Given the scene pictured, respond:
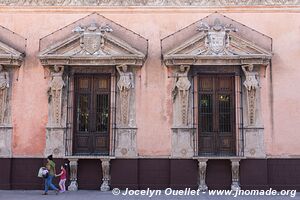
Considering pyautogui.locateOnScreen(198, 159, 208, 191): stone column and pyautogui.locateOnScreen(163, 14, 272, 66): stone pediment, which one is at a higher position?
pyautogui.locateOnScreen(163, 14, 272, 66): stone pediment

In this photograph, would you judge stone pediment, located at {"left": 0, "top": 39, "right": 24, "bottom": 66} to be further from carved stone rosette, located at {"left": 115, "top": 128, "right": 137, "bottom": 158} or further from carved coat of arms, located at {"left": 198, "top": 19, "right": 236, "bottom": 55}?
carved coat of arms, located at {"left": 198, "top": 19, "right": 236, "bottom": 55}

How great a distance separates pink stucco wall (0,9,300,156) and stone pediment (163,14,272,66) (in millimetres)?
569

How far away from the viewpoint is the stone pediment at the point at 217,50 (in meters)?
14.1

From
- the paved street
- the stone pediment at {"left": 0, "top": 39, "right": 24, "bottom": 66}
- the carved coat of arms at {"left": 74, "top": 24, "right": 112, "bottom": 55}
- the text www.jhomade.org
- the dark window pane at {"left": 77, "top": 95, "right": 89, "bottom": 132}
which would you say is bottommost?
the paved street

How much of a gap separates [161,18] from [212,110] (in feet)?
12.4

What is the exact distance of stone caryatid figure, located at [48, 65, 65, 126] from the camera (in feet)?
46.9

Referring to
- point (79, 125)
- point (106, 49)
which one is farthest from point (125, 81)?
point (79, 125)

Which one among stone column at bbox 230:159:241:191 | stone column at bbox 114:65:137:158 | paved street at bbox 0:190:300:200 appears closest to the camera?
paved street at bbox 0:190:300:200

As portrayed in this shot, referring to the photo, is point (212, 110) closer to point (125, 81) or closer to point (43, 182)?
point (125, 81)

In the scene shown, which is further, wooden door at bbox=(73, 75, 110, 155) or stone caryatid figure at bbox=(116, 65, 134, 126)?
wooden door at bbox=(73, 75, 110, 155)

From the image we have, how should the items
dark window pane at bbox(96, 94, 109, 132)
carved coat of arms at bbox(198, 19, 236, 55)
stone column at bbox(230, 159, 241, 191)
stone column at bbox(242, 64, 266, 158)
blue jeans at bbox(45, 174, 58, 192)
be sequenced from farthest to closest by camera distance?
dark window pane at bbox(96, 94, 109, 132), carved coat of arms at bbox(198, 19, 236, 55), stone column at bbox(242, 64, 266, 158), stone column at bbox(230, 159, 241, 191), blue jeans at bbox(45, 174, 58, 192)

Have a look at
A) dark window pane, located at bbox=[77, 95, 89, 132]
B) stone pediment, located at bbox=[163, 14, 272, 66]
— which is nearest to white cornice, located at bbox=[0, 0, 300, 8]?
stone pediment, located at bbox=[163, 14, 272, 66]

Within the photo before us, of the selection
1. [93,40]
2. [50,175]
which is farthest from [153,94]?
[50,175]

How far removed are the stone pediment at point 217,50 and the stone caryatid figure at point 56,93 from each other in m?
3.70
